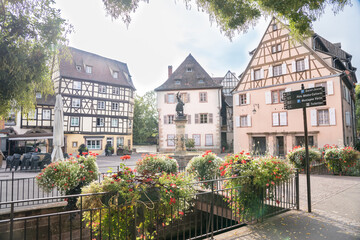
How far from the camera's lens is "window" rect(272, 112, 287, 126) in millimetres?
20734

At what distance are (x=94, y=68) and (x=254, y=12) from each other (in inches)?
1121

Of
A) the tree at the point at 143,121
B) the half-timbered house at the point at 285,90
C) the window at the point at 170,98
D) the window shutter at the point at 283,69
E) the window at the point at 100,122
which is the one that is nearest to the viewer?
the half-timbered house at the point at 285,90

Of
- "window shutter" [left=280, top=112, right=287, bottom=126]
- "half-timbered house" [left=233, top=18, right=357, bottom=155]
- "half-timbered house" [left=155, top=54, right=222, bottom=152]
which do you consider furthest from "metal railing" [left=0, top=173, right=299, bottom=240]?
"half-timbered house" [left=155, top=54, right=222, bottom=152]

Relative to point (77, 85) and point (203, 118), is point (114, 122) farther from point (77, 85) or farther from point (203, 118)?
point (203, 118)

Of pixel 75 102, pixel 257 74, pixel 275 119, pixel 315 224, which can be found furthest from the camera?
pixel 75 102

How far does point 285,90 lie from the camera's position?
20594mm

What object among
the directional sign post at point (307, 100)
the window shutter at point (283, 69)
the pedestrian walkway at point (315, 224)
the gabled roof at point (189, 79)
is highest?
the gabled roof at point (189, 79)

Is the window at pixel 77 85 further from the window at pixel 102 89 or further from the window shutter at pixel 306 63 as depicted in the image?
the window shutter at pixel 306 63

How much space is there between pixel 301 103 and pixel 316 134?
52.3ft

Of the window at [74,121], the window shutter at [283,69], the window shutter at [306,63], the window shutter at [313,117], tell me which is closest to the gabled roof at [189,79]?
the window shutter at [283,69]

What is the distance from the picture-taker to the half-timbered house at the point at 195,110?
2966 cm

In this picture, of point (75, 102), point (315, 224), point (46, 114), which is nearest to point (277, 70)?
point (315, 224)

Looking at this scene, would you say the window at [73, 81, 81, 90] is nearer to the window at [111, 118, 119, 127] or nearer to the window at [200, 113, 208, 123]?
the window at [111, 118, 119, 127]

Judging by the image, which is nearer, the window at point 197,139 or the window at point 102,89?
the window at point 102,89
